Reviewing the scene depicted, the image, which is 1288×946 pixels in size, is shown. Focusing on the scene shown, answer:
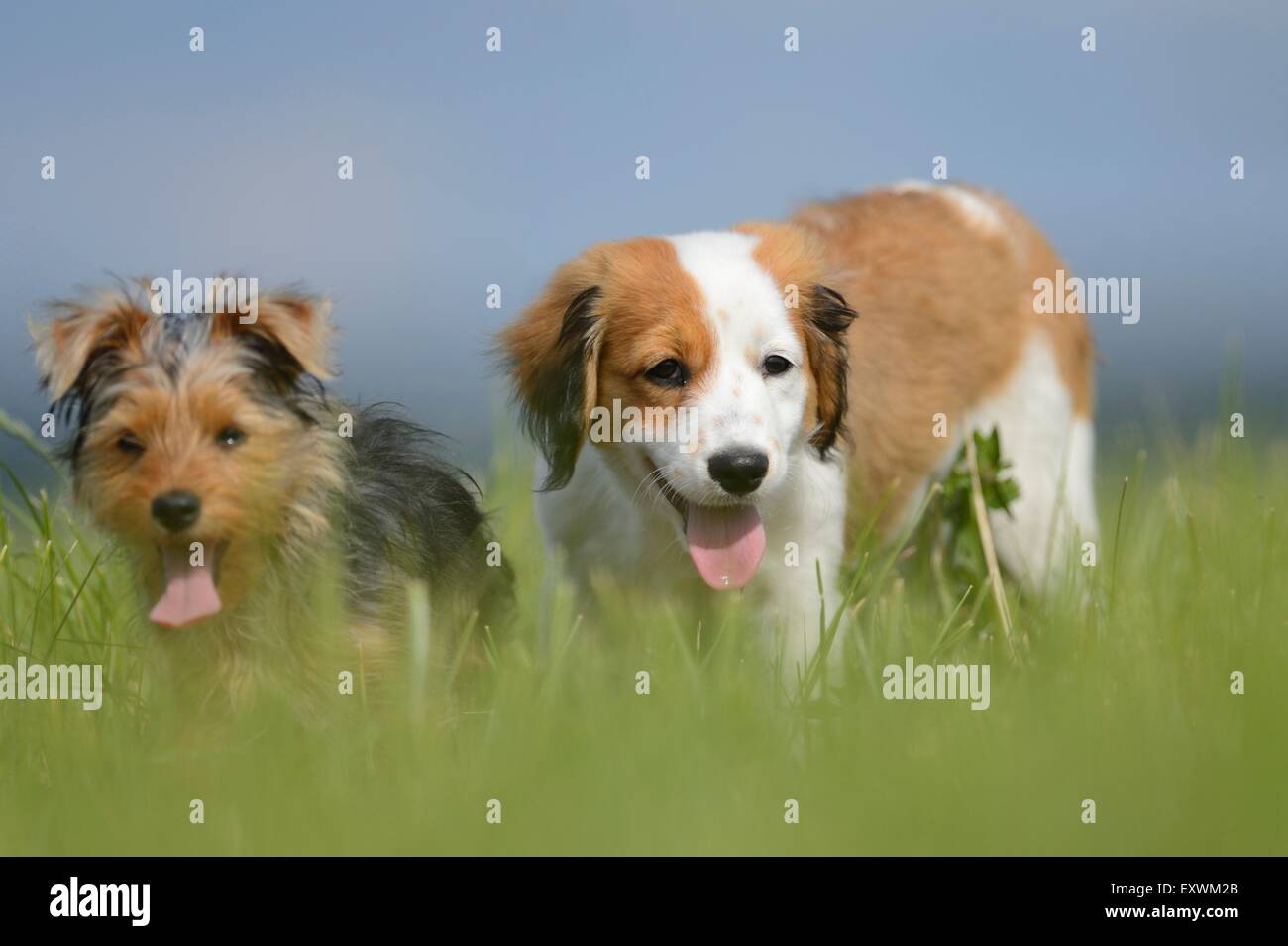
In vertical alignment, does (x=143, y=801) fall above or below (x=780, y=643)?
below

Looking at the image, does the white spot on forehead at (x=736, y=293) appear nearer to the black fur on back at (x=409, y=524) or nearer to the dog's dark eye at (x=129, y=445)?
the black fur on back at (x=409, y=524)

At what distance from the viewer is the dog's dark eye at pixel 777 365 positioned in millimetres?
4277

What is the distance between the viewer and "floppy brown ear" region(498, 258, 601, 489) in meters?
4.49

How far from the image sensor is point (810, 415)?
459cm

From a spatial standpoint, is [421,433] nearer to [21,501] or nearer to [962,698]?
[21,501]

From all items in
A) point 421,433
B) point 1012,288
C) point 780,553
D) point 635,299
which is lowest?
point 780,553

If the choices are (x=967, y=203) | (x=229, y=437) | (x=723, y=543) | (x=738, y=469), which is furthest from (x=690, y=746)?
(x=967, y=203)

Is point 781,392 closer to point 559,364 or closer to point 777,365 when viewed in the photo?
point 777,365

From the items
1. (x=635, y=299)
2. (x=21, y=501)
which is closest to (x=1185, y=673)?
(x=635, y=299)

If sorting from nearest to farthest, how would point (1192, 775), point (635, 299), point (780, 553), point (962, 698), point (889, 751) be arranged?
point (1192, 775) < point (889, 751) < point (962, 698) < point (635, 299) < point (780, 553)

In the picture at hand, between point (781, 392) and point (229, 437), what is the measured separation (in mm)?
1620

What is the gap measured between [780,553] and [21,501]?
2.56m

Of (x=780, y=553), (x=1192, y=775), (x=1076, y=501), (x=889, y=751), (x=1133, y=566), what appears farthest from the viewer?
(x=1076, y=501)

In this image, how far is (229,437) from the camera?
11.9ft
